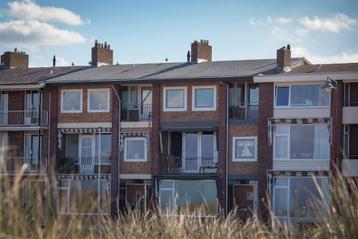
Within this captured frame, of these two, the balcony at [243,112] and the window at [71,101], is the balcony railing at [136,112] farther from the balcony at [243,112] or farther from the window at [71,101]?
the balcony at [243,112]

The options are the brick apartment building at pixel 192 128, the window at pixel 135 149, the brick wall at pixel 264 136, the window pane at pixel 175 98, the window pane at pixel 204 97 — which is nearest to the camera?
the brick apartment building at pixel 192 128

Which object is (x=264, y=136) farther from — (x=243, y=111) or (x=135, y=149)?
(x=135, y=149)

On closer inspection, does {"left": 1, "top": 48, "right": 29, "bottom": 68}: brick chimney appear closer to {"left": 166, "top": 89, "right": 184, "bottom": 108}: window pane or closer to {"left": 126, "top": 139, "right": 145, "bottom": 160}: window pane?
{"left": 126, "top": 139, "right": 145, "bottom": 160}: window pane

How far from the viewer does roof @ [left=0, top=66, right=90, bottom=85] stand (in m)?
50.8

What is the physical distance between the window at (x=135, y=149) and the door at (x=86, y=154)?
6.98 ft

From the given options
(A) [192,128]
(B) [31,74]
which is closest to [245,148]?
(A) [192,128]

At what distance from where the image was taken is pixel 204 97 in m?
46.4

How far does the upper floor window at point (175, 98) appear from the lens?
46844 millimetres

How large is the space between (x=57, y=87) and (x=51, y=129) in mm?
2503

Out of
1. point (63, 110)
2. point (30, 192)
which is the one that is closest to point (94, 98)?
point (63, 110)

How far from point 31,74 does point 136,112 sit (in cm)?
890

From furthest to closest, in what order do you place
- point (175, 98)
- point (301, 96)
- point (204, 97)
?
point (175, 98) < point (204, 97) < point (301, 96)

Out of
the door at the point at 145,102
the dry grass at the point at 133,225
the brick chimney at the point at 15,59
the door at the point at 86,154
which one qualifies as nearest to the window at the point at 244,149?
the door at the point at 145,102

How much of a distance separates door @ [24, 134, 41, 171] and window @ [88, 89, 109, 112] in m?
3.82
